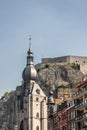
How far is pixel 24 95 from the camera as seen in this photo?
142 meters

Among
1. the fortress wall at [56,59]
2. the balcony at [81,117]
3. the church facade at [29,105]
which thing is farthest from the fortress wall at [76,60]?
the balcony at [81,117]

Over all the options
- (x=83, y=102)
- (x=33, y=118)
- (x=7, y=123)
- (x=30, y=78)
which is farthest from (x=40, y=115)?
(x=83, y=102)

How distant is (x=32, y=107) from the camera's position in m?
133

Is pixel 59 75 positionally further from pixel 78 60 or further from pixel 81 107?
pixel 81 107

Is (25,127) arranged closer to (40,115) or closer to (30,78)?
(40,115)

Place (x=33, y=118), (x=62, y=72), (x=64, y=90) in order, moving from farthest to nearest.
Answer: (x=62, y=72) → (x=64, y=90) → (x=33, y=118)

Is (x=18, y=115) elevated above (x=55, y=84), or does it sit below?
below

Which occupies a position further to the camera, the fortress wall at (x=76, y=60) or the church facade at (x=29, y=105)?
the fortress wall at (x=76, y=60)

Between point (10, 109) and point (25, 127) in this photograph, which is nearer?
point (25, 127)

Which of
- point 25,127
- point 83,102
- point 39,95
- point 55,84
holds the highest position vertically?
point 55,84

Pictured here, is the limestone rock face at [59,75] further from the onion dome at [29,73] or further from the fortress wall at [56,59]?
the onion dome at [29,73]

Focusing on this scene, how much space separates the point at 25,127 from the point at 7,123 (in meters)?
26.1

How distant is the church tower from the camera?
434 feet

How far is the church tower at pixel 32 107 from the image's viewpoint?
434 ft
